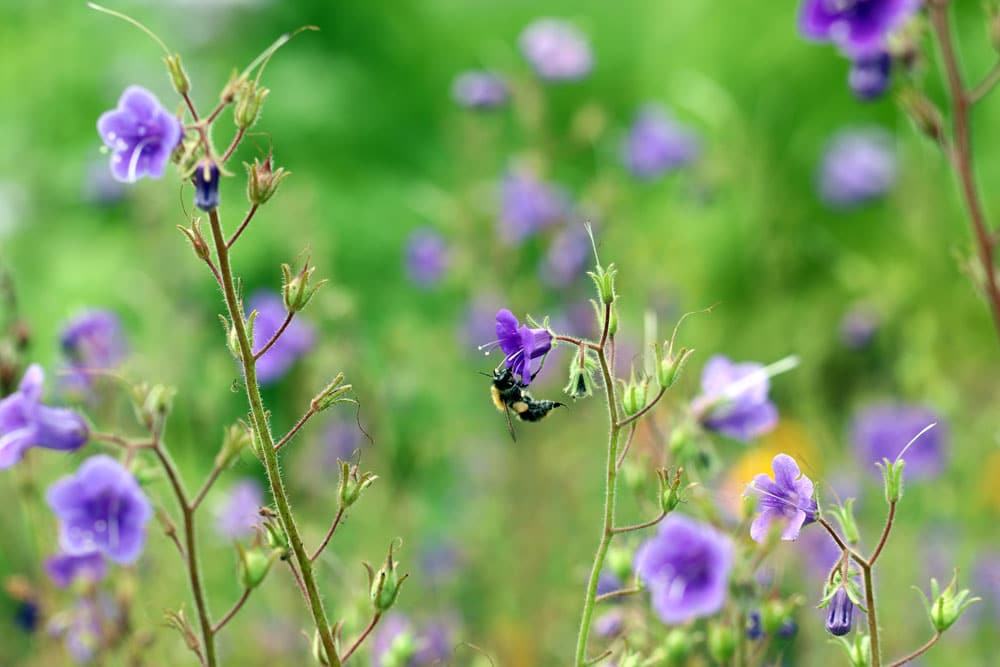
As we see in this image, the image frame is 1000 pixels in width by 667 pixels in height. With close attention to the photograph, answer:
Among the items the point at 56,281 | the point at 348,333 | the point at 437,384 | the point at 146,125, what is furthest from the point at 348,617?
the point at 56,281

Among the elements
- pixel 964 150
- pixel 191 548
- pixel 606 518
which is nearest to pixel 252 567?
→ pixel 191 548

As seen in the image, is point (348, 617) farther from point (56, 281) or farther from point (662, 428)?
point (56, 281)

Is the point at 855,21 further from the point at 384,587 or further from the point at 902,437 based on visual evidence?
the point at 902,437

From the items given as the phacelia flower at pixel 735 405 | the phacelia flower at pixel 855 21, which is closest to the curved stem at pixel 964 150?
the phacelia flower at pixel 855 21

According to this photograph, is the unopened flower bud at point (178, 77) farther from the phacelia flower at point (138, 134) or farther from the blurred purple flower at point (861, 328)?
the blurred purple flower at point (861, 328)

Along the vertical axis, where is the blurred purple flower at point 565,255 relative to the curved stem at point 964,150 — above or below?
above

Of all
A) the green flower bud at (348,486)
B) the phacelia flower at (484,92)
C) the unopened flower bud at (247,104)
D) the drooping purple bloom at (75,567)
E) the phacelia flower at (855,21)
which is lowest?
the green flower bud at (348,486)
